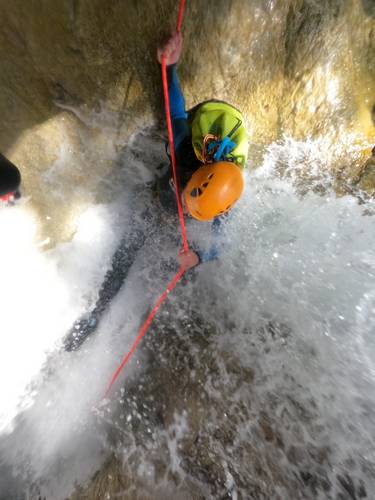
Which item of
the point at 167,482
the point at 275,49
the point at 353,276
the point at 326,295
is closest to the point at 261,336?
the point at 326,295

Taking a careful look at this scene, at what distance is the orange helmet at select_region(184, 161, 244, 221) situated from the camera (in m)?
2.07

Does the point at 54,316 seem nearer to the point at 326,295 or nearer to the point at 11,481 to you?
the point at 11,481

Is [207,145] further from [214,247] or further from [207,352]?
[207,352]

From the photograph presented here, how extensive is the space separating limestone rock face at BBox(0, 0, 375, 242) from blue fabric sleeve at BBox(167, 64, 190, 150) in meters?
0.14

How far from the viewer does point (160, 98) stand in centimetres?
232

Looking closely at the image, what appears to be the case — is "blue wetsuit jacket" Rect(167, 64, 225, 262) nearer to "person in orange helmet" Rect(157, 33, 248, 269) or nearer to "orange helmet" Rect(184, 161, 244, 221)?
"person in orange helmet" Rect(157, 33, 248, 269)

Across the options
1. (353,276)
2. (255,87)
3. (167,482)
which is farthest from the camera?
(353,276)

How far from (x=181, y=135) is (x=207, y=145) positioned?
29cm

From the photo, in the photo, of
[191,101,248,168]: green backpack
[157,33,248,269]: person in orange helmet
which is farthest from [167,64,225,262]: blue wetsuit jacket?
[191,101,248,168]: green backpack

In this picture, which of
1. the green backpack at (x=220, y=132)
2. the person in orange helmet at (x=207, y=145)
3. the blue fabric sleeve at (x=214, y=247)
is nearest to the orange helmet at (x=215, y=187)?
the person in orange helmet at (x=207, y=145)

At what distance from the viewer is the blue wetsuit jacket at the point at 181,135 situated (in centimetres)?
216

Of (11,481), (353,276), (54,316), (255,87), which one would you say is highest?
(255,87)

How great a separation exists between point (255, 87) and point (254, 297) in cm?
205

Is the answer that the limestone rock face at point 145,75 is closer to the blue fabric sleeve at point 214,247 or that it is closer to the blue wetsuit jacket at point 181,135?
the blue wetsuit jacket at point 181,135
